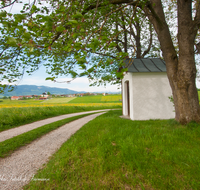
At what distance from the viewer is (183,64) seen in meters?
5.21

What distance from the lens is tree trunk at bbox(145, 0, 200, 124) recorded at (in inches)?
204

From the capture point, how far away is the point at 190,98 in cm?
517

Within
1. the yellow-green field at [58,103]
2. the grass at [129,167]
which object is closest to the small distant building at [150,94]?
the grass at [129,167]

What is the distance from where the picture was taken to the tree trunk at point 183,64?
5171mm

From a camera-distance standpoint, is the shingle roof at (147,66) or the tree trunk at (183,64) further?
the shingle roof at (147,66)

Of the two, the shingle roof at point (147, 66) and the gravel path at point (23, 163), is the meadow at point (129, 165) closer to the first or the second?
the gravel path at point (23, 163)

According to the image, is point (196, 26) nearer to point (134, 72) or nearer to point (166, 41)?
point (166, 41)

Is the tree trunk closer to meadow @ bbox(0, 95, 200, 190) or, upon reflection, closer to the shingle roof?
meadow @ bbox(0, 95, 200, 190)

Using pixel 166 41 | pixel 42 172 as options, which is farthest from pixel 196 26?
pixel 42 172

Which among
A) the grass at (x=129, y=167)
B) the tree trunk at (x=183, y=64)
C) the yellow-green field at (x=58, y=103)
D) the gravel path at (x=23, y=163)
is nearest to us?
the grass at (x=129, y=167)

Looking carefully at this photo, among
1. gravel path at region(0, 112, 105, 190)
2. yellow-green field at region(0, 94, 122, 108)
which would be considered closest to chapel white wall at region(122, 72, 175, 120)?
gravel path at region(0, 112, 105, 190)

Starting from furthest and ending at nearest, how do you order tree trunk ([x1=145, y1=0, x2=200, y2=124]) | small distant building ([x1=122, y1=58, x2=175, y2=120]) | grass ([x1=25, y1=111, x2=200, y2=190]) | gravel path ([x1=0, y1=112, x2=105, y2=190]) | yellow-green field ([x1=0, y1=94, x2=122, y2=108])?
yellow-green field ([x1=0, y1=94, x2=122, y2=108]) < small distant building ([x1=122, y1=58, x2=175, y2=120]) < tree trunk ([x1=145, y1=0, x2=200, y2=124]) < gravel path ([x1=0, y1=112, x2=105, y2=190]) < grass ([x1=25, y1=111, x2=200, y2=190])

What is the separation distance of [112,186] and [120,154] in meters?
0.93

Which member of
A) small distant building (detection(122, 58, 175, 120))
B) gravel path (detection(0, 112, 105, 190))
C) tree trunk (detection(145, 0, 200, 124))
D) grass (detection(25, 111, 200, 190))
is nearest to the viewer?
grass (detection(25, 111, 200, 190))
